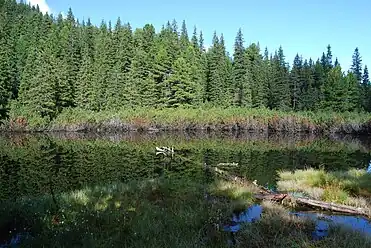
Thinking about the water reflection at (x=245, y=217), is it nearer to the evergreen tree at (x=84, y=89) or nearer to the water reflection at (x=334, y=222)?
the water reflection at (x=334, y=222)

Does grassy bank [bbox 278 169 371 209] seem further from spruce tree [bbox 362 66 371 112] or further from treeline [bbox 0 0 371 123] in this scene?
spruce tree [bbox 362 66 371 112]

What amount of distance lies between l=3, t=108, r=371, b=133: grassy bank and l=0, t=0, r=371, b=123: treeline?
9.98ft

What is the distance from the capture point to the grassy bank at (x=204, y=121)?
62469 millimetres

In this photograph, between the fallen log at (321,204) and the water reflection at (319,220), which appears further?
the fallen log at (321,204)

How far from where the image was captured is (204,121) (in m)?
65.9

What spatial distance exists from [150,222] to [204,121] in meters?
56.2

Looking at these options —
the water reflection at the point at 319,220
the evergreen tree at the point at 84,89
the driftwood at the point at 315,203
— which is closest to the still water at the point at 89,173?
the water reflection at the point at 319,220

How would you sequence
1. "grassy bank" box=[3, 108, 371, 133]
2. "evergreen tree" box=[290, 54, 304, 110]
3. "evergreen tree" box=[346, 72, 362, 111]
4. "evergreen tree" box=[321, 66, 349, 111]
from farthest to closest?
"evergreen tree" box=[290, 54, 304, 110] → "evergreen tree" box=[321, 66, 349, 111] → "evergreen tree" box=[346, 72, 362, 111] → "grassy bank" box=[3, 108, 371, 133]

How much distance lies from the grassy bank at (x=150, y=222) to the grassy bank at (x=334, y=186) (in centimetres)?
270

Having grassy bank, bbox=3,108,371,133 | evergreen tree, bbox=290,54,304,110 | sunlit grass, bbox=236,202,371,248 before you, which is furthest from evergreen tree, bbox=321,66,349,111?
sunlit grass, bbox=236,202,371,248

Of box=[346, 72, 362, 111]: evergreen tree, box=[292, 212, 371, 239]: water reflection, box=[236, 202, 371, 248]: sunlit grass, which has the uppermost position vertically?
box=[346, 72, 362, 111]: evergreen tree

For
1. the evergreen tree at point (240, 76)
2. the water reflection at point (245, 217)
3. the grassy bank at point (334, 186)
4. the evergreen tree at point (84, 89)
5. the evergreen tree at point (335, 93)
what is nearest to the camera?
the water reflection at point (245, 217)

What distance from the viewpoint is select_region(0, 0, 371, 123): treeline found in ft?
215

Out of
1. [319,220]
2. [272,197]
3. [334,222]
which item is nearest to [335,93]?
[272,197]
